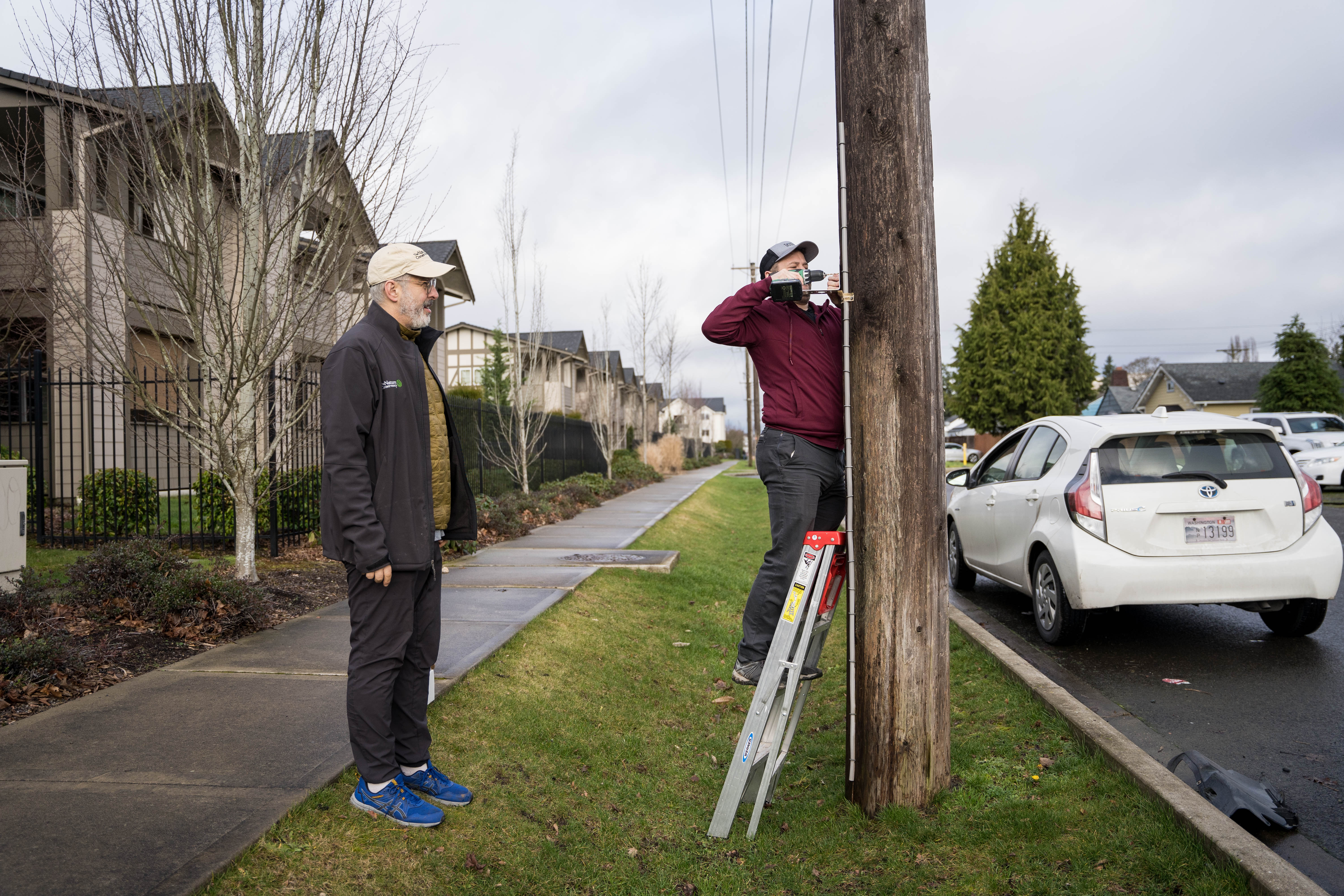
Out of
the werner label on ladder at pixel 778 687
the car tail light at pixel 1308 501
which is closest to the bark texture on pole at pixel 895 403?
the werner label on ladder at pixel 778 687

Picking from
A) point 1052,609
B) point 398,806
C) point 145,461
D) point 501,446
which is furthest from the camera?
point 501,446

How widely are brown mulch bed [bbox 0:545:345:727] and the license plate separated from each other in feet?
19.8

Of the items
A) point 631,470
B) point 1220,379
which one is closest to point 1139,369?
point 1220,379

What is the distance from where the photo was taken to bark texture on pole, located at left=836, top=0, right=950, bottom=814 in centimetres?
356

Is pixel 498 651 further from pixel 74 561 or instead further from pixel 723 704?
pixel 74 561

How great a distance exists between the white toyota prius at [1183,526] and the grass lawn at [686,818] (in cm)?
105

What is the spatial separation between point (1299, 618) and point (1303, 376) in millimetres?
40156

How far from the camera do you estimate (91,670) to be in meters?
4.78

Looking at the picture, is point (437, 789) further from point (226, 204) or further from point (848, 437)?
point (226, 204)

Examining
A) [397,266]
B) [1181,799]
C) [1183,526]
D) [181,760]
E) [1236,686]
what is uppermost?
[397,266]

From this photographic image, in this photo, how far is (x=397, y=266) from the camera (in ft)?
11.0

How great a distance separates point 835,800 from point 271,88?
6.09m

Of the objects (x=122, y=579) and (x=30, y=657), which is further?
(x=122, y=579)

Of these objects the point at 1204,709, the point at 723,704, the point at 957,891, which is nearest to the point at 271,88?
the point at 723,704
